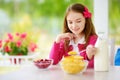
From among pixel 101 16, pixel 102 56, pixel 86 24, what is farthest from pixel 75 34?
pixel 101 16

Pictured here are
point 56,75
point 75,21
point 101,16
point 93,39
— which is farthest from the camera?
point 101,16

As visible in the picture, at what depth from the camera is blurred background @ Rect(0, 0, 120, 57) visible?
9.52 ft

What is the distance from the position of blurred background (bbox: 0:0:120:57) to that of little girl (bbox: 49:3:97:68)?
837mm

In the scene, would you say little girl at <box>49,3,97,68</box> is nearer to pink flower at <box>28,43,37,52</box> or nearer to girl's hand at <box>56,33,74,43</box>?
girl's hand at <box>56,33,74,43</box>

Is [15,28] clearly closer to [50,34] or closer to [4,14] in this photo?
[4,14]

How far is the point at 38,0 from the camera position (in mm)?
2885

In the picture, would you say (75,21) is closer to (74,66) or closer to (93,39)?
(93,39)

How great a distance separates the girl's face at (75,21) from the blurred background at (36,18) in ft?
3.14

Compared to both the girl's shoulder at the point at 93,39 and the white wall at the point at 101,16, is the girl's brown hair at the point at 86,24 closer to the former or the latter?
the girl's shoulder at the point at 93,39

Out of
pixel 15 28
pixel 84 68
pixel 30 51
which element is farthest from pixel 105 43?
pixel 15 28

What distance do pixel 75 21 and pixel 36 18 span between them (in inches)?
43.9

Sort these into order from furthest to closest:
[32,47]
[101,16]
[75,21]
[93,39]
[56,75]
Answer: [32,47], [101,16], [93,39], [75,21], [56,75]

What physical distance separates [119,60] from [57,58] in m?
0.50

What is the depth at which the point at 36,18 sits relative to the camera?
9.59 feet
